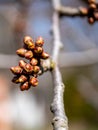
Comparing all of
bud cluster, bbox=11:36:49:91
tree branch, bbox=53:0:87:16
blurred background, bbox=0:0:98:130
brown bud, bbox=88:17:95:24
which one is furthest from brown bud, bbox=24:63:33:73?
blurred background, bbox=0:0:98:130

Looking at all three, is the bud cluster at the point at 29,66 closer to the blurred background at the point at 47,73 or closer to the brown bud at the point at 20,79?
the brown bud at the point at 20,79

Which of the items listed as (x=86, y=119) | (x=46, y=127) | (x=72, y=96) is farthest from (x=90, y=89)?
(x=46, y=127)

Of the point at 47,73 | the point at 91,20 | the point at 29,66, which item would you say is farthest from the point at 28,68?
the point at 47,73

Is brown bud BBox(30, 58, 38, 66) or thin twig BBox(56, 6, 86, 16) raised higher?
thin twig BBox(56, 6, 86, 16)

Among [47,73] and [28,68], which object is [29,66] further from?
[47,73]

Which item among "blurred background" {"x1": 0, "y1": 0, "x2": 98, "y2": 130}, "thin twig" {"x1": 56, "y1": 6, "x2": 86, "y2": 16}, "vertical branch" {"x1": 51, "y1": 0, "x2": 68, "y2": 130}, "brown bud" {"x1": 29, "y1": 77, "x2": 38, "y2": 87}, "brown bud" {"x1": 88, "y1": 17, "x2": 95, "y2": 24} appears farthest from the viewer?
"blurred background" {"x1": 0, "y1": 0, "x2": 98, "y2": 130}

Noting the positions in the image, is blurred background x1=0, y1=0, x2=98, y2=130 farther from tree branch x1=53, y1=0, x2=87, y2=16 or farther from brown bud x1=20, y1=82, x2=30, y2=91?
brown bud x1=20, y1=82, x2=30, y2=91
